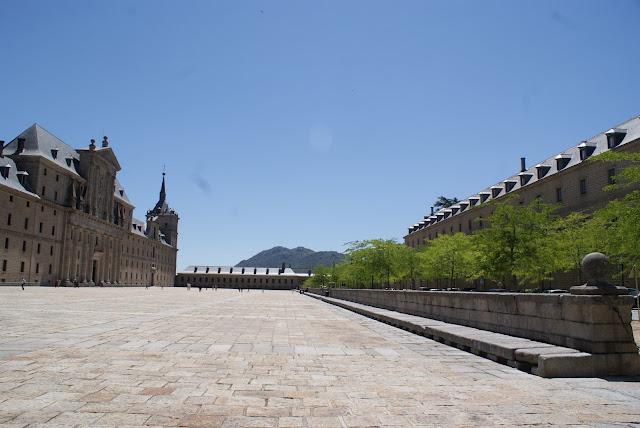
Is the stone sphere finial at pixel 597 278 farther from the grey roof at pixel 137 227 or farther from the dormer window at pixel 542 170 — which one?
the grey roof at pixel 137 227

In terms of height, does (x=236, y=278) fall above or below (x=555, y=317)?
below

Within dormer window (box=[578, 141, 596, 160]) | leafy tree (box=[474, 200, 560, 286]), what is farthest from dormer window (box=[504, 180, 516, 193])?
leafy tree (box=[474, 200, 560, 286])

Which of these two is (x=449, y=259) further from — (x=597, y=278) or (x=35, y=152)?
(x=35, y=152)

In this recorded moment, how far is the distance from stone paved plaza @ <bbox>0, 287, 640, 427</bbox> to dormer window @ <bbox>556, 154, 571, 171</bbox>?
46303 mm

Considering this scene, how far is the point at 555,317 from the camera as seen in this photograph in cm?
848

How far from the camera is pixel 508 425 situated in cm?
465

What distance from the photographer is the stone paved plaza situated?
4832mm

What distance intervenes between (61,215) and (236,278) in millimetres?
86421

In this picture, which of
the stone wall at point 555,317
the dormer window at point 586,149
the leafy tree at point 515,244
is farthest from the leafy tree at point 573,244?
the stone wall at point 555,317

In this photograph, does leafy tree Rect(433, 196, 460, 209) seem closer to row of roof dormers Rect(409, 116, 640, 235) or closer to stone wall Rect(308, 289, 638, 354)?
row of roof dormers Rect(409, 116, 640, 235)

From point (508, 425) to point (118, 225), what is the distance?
317ft

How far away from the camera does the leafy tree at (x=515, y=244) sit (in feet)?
88.2

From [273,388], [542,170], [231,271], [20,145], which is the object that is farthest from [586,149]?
[231,271]

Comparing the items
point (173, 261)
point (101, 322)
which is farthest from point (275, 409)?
point (173, 261)
